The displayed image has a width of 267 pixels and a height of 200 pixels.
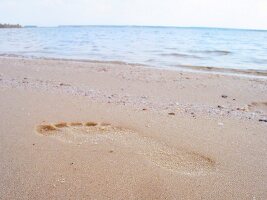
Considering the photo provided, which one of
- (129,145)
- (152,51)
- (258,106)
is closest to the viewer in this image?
(129,145)

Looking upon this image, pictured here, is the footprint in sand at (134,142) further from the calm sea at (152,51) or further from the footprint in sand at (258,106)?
the calm sea at (152,51)

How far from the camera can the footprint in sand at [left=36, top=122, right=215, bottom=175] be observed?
7.95 ft

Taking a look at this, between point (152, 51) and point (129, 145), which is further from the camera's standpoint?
point (152, 51)

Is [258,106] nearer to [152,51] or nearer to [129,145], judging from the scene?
[129,145]

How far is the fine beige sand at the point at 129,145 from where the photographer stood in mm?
2053

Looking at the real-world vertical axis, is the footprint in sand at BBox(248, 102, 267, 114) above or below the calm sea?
below

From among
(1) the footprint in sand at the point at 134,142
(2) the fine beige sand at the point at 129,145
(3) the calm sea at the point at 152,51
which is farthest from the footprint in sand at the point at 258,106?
(3) the calm sea at the point at 152,51

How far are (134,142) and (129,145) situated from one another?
0.09 meters

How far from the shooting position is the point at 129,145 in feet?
8.99

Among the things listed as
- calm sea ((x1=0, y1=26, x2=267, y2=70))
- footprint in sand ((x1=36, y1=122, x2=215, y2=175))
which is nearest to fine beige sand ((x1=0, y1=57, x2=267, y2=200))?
footprint in sand ((x1=36, y1=122, x2=215, y2=175))

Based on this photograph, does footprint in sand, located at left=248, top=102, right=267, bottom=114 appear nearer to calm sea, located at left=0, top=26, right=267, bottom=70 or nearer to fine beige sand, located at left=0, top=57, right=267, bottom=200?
fine beige sand, located at left=0, top=57, right=267, bottom=200

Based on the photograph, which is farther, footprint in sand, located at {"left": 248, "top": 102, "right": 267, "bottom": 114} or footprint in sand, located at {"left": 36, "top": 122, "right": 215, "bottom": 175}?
footprint in sand, located at {"left": 248, "top": 102, "right": 267, "bottom": 114}

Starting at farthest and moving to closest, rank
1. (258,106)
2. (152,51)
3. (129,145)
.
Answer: (152,51) < (258,106) < (129,145)

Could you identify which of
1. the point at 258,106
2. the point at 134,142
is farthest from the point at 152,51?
the point at 134,142
